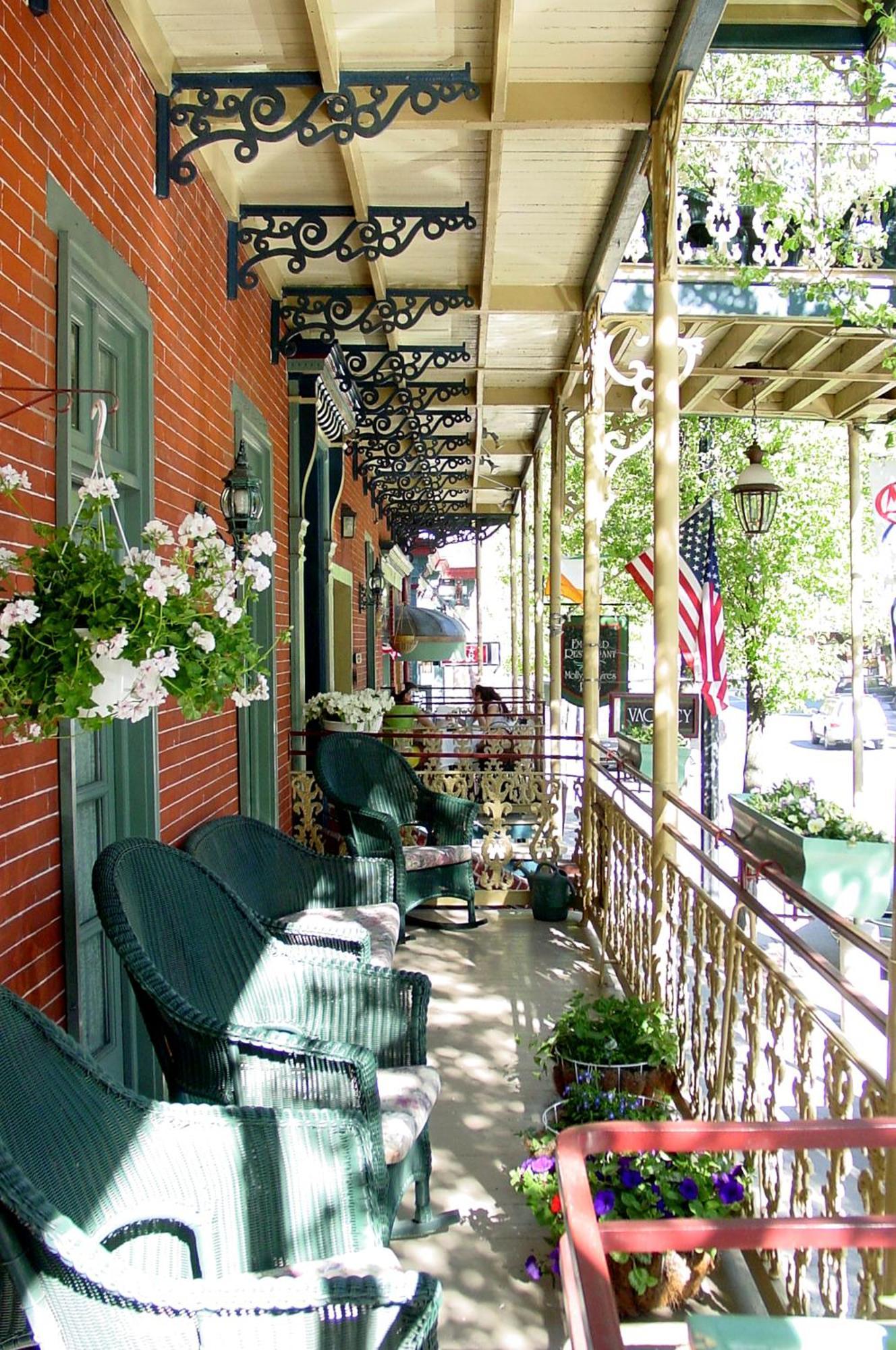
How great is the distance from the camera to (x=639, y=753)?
324 inches

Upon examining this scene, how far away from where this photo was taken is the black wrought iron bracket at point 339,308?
233 inches

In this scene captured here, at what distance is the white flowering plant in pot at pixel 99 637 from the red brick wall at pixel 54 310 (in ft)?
1.19

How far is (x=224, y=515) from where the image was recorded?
455cm

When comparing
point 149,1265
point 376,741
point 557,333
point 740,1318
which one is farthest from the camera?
point 557,333

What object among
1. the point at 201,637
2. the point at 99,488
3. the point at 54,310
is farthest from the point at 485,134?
the point at 201,637

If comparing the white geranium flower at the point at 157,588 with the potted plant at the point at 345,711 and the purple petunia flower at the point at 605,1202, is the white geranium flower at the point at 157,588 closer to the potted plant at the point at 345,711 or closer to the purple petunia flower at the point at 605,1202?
the purple petunia flower at the point at 605,1202

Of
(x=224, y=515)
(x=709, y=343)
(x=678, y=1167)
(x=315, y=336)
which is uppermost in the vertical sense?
(x=709, y=343)

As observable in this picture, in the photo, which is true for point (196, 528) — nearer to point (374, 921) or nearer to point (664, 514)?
point (374, 921)

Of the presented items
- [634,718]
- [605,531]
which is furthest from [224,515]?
[605,531]

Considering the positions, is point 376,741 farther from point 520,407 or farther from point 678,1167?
point 520,407

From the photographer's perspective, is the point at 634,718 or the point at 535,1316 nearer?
the point at 535,1316

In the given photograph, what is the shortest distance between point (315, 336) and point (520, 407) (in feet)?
11.3

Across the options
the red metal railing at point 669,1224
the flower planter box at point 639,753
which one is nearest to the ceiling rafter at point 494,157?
the flower planter box at point 639,753

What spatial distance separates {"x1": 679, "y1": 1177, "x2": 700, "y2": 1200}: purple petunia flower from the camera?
269 centimetres
